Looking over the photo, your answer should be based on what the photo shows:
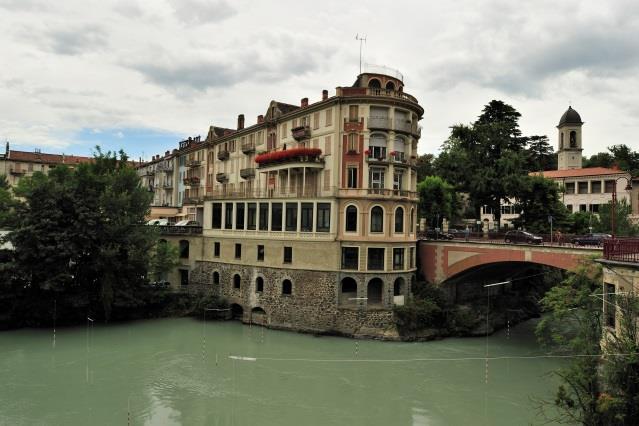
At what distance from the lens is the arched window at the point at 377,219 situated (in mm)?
35156

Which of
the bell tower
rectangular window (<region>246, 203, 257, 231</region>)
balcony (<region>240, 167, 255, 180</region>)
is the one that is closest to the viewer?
rectangular window (<region>246, 203, 257, 231</region>)

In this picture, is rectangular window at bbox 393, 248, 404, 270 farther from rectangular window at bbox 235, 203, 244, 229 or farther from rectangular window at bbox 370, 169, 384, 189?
rectangular window at bbox 235, 203, 244, 229

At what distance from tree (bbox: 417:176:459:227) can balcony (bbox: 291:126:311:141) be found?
766 inches

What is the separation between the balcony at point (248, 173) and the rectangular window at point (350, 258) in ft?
48.0

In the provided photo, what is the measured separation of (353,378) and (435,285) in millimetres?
13892

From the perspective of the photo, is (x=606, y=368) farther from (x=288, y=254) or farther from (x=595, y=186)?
(x=595, y=186)

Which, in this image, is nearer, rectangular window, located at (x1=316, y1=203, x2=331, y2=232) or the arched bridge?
the arched bridge

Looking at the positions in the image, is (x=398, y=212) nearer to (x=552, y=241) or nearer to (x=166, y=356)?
(x=552, y=241)

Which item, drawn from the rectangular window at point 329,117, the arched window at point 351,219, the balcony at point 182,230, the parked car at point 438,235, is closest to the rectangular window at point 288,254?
the arched window at point 351,219

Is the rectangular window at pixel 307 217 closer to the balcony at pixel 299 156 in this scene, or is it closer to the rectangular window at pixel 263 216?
the balcony at pixel 299 156

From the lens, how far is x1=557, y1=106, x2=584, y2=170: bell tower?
7656 centimetres

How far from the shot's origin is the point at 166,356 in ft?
96.3

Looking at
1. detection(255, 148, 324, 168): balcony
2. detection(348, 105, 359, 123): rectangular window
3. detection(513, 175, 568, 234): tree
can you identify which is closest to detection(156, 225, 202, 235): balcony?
detection(255, 148, 324, 168): balcony

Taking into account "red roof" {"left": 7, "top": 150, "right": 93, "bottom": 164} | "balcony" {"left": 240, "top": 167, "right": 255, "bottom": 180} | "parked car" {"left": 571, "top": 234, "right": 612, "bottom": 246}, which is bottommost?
"parked car" {"left": 571, "top": 234, "right": 612, "bottom": 246}
